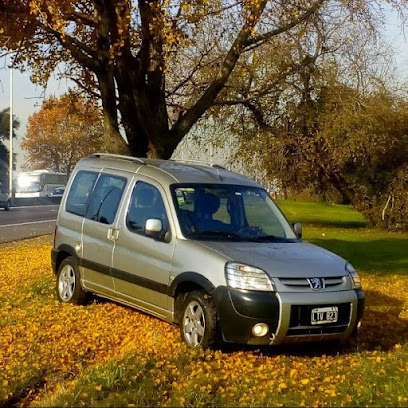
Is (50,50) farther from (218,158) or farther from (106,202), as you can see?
(218,158)

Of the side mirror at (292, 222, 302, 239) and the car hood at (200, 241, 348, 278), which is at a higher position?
the side mirror at (292, 222, 302, 239)

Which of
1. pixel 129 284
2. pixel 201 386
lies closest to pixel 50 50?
pixel 129 284

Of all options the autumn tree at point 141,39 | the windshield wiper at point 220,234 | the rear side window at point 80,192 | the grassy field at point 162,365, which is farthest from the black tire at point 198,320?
the autumn tree at point 141,39

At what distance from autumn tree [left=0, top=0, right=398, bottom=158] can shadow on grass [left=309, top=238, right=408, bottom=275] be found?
5.42m

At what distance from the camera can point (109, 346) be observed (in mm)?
7656

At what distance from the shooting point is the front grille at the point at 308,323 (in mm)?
6957

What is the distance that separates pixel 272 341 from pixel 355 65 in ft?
63.7

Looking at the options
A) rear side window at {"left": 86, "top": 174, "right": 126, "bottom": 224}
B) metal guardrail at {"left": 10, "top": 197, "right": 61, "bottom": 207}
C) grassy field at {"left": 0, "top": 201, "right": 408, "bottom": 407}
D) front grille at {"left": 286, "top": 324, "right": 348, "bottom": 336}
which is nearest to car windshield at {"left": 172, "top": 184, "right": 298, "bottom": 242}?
rear side window at {"left": 86, "top": 174, "right": 126, "bottom": 224}

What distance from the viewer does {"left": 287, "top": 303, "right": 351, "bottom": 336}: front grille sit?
22.8 feet

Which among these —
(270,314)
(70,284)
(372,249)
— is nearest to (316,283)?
(270,314)

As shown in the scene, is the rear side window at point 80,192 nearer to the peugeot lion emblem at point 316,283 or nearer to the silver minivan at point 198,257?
the silver minivan at point 198,257

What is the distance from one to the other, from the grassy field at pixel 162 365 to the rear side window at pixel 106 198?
118 cm

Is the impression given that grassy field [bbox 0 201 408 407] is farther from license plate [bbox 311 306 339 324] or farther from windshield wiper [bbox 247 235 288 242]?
windshield wiper [bbox 247 235 288 242]

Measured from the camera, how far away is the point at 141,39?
15.2m
